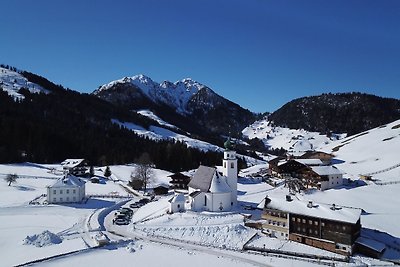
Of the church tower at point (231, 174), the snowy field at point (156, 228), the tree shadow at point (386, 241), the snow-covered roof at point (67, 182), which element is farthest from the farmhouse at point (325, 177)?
the snow-covered roof at point (67, 182)

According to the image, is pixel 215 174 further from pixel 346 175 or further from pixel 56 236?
pixel 346 175

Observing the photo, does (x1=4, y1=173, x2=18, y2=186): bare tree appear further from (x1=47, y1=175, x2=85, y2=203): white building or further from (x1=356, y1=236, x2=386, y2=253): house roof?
(x1=356, y1=236, x2=386, y2=253): house roof

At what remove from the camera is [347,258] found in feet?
115

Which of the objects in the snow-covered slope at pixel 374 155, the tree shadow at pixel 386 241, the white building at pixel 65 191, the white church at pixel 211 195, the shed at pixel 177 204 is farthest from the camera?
the snow-covered slope at pixel 374 155

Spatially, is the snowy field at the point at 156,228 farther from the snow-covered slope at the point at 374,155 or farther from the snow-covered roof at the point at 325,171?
the snow-covered slope at the point at 374,155

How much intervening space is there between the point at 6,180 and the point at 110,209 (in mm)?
26851

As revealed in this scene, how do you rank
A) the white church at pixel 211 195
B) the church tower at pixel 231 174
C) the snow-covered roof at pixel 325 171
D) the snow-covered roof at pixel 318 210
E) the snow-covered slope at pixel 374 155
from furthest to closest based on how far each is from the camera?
1. the snow-covered slope at pixel 374 155
2. the snow-covered roof at pixel 325 171
3. the church tower at pixel 231 174
4. the white church at pixel 211 195
5. the snow-covered roof at pixel 318 210

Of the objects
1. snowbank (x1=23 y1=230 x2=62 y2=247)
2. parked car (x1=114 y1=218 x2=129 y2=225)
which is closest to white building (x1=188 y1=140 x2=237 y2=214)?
parked car (x1=114 y1=218 x2=129 y2=225)

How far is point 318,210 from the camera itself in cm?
4034

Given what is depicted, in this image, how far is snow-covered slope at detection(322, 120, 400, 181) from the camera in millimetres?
77475

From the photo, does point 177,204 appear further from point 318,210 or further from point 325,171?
point 325,171

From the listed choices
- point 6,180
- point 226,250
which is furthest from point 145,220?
point 6,180

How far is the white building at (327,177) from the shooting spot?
6475cm

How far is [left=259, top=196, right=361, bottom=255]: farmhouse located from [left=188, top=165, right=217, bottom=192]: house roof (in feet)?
32.7
